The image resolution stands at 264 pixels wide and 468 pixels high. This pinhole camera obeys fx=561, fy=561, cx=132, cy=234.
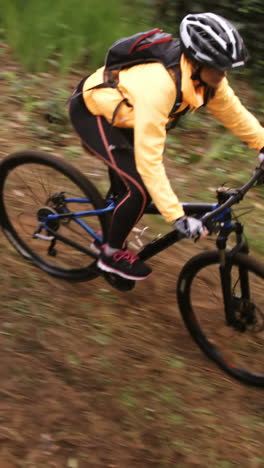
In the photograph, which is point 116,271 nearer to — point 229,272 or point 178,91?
point 229,272

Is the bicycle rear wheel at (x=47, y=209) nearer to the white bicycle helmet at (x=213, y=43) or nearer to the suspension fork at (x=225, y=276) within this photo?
the suspension fork at (x=225, y=276)

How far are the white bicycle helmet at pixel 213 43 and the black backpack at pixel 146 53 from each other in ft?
0.29

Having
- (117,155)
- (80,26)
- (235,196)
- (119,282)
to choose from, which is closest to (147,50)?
(117,155)

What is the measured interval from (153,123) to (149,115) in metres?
0.04

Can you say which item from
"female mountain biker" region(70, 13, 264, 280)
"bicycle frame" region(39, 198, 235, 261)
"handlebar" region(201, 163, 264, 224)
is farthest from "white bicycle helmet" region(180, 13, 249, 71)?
"bicycle frame" region(39, 198, 235, 261)

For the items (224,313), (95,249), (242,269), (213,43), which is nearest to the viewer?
(213,43)

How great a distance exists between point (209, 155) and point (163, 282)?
2.06 metres

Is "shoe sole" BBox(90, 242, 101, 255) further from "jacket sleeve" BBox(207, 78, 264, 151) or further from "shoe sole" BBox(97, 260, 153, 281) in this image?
"jacket sleeve" BBox(207, 78, 264, 151)

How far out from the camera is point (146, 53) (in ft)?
9.12

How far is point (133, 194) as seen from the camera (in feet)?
9.98

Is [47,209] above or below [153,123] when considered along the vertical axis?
below

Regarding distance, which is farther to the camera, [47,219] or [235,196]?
[47,219]

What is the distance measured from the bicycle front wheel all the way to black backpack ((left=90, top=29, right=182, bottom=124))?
0.91 m

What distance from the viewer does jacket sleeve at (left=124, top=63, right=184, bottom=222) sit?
2.65 meters
